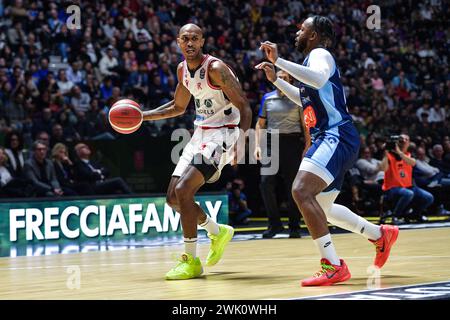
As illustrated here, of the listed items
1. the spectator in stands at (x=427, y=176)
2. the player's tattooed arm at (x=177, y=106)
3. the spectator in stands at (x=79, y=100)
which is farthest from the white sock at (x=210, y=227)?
the spectator in stands at (x=427, y=176)

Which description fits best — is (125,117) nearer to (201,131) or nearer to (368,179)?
(201,131)

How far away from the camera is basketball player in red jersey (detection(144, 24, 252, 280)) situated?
7.13m

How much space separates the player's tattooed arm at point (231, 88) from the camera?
→ 7.16 metres

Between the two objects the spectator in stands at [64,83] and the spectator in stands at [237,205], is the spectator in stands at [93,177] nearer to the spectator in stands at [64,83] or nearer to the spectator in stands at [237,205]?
the spectator in stands at [237,205]

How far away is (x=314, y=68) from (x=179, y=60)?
11662 millimetres

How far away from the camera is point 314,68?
20.7ft

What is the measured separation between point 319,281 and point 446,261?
226 centimetres

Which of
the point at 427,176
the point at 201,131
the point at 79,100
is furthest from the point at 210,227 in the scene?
the point at 427,176

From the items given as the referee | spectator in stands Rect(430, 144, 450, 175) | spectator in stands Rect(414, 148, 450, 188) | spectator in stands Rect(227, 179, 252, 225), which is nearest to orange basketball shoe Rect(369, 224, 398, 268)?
the referee

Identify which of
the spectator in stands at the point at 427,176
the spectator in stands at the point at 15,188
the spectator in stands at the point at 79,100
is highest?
the spectator in stands at the point at 79,100

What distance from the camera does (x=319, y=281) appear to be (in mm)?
6121

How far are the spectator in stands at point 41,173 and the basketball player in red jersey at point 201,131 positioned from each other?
504 cm

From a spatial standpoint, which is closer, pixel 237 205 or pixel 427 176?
pixel 237 205
